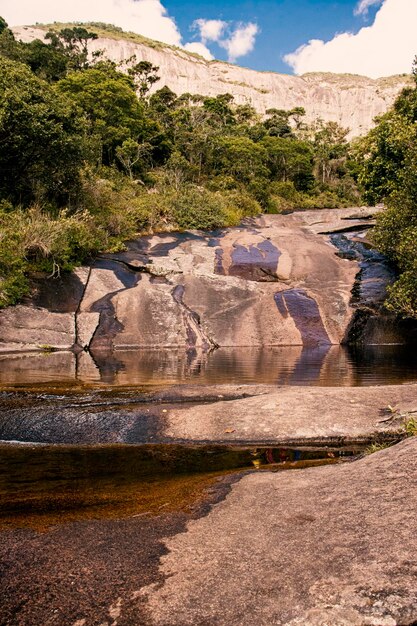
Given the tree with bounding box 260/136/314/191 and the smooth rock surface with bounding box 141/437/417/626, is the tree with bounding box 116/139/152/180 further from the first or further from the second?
the smooth rock surface with bounding box 141/437/417/626

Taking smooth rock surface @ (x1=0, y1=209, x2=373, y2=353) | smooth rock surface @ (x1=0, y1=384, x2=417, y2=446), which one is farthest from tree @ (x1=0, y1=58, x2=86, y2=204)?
smooth rock surface @ (x1=0, y1=384, x2=417, y2=446)

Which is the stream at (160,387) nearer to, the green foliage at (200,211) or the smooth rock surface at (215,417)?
the smooth rock surface at (215,417)

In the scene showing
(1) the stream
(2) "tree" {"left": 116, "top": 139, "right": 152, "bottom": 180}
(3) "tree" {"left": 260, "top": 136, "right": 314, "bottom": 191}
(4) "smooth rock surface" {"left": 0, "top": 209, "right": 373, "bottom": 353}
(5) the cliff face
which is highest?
(5) the cliff face

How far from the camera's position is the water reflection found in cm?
1398

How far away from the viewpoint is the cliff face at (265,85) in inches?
5945

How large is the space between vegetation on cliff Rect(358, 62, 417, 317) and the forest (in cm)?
8

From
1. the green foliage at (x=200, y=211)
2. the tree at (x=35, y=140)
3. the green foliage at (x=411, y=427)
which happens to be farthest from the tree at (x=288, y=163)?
the green foliage at (x=411, y=427)

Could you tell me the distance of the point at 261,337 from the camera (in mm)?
24719

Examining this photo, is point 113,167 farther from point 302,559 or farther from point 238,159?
point 302,559

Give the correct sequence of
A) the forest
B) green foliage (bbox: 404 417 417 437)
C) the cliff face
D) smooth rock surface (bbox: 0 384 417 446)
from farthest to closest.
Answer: the cliff face < the forest < smooth rock surface (bbox: 0 384 417 446) < green foliage (bbox: 404 417 417 437)

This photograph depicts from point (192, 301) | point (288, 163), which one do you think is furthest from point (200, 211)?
point (288, 163)

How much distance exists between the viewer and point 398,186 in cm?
2252

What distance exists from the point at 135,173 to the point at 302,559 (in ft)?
165

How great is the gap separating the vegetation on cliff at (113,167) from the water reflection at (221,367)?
647 cm
